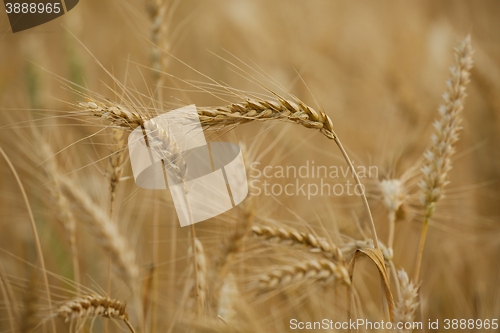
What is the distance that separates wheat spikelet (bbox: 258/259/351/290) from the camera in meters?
0.52

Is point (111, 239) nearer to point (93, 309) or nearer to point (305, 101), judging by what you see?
point (93, 309)

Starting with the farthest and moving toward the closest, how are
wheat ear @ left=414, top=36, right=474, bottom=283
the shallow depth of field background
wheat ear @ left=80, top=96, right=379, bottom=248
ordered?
1. the shallow depth of field background
2. wheat ear @ left=414, top=36, right=474, bottom=283
3. wheat ear @ left=80, top=96, right=379, bottom=248

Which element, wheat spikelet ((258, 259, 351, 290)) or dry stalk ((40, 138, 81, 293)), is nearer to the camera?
wheat spikelet ((258, 259, 351, 290))

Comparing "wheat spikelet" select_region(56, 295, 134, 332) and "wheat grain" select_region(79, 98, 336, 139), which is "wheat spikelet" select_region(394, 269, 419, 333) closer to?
"wheat grain" select_region(79, 98, 336, 139)

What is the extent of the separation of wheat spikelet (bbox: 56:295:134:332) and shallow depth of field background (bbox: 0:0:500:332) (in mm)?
94

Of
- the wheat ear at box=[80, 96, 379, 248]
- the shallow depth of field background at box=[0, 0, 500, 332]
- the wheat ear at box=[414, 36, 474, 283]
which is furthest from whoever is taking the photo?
the shallow depth of field background at box=[0, 0, 500, 332]

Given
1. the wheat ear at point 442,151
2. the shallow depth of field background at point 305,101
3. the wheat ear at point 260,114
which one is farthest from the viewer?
the shallow depth of field background at point 305,101

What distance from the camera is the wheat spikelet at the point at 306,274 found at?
0.52 m

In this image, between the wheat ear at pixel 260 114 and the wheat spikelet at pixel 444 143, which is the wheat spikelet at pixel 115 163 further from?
the wheat spikelet at pixel 444 143

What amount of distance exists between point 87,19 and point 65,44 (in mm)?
75

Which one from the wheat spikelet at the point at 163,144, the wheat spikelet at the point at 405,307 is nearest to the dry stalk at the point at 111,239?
the wheat spikelet at the point at 163,144

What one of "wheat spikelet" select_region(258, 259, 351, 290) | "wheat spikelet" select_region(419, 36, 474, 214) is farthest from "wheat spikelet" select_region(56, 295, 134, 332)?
"wheat spikelet" select_region(419, 36, 474, 214)

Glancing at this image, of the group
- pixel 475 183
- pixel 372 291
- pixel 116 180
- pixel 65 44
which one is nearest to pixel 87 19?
pixel 65 44

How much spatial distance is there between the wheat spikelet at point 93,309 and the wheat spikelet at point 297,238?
0.76 ft
